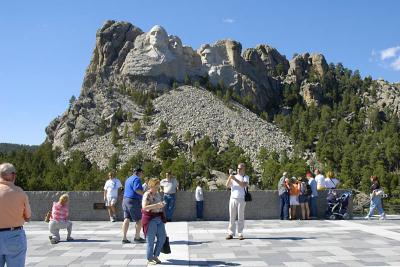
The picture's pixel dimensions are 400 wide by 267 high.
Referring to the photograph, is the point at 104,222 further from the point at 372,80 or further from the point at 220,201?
the point at 372,80

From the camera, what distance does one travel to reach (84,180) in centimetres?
8019

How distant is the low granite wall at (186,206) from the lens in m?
17.5

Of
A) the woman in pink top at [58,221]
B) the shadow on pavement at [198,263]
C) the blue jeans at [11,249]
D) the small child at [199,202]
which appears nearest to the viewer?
the blue jeans at [11,249]

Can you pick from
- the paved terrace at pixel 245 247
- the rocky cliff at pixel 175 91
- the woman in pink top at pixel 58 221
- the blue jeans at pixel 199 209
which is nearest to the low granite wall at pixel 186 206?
the blue jeans at pixel 199 209

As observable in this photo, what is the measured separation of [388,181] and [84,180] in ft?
176

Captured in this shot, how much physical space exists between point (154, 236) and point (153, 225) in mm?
204

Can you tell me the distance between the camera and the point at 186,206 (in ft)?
57.7

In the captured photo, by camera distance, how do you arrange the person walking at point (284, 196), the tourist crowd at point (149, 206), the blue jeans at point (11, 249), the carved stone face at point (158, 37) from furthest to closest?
the carved stone face at point (158, 37), the person walking at point (284, 196), the tourist crowd at point (149, 206), the blue jeans at point (11, 249)

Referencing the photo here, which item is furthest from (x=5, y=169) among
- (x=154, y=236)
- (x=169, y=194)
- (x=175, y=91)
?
(x=175, y=91)

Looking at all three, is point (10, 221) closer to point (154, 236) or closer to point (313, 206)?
point (154, 236)

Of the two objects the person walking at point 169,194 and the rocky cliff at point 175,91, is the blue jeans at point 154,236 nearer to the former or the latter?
the person walking at point 169,194

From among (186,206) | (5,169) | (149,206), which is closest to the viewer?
(5,169)

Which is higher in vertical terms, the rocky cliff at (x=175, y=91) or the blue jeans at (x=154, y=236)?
the rocky cliff at (x=175, y=91)

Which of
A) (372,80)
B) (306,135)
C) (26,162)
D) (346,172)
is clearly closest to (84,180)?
(26,162)
